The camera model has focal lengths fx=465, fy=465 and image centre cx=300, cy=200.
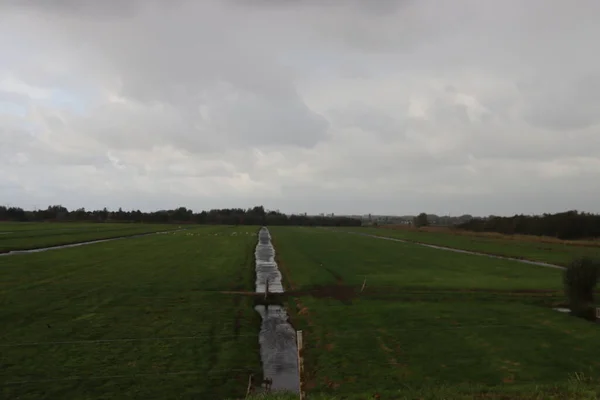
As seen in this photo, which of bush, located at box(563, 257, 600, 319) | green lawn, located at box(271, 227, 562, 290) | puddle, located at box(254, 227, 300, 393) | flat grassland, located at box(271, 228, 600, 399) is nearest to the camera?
flat grassland, located at box(271, 228, 600, 399)

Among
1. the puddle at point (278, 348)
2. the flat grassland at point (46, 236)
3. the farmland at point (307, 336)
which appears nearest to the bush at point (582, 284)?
the farmland at point (307, 336)

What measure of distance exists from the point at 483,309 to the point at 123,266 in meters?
26.6

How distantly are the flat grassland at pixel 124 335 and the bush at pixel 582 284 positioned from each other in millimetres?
14165

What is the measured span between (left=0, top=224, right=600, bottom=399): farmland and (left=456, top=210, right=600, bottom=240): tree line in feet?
241

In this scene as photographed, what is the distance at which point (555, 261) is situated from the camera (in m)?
45.3

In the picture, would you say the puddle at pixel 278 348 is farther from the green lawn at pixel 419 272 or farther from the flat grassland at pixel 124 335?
the green lawn at pixel 419 272

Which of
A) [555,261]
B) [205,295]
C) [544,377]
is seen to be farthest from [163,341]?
[555,261]

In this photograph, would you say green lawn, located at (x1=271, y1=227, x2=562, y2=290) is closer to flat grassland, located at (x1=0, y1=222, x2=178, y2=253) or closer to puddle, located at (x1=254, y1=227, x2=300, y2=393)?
puddle, located at (x1=254, y1=227, x2=300, y2=393)

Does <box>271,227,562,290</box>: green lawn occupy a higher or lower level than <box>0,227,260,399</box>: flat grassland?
higher

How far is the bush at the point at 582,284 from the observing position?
20531 mm

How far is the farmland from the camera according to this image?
12.2m

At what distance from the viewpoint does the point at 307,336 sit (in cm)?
1733

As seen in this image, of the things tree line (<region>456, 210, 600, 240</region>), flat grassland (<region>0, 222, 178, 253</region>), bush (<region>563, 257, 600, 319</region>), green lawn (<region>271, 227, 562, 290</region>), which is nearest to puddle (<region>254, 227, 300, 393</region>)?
green lawn (<region>271, 227, 562, 290</region>)

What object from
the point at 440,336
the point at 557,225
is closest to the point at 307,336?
the point at 440,336
